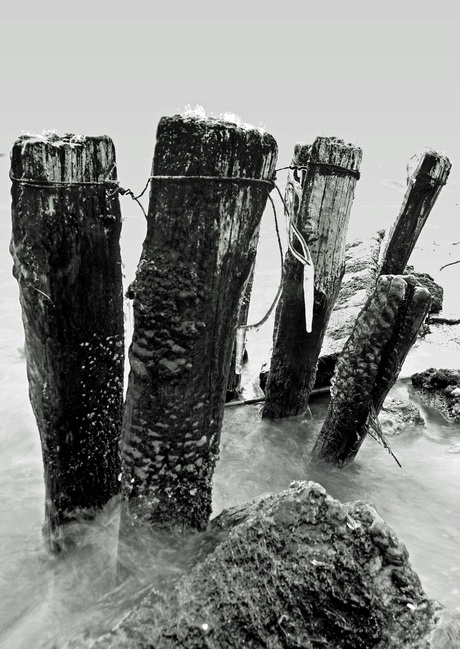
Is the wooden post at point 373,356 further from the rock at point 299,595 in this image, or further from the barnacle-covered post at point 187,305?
the rock at point 299,595

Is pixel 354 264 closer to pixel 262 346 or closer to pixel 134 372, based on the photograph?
pixel 262 346

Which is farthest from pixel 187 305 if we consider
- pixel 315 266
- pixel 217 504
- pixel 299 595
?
pixel 315 266

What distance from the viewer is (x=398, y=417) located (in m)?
5.10

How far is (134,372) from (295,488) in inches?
35.3

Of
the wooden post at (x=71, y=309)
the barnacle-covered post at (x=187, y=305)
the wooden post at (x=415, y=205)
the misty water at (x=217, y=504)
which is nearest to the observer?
the barnacle-covered post at (x=187, y=305)

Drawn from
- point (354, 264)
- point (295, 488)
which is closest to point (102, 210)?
point (295, 488)

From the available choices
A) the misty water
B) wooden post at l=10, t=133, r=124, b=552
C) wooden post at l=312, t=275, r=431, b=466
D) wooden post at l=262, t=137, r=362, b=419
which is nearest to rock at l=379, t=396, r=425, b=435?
the misty water

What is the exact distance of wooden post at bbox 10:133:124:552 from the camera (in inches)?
84.7

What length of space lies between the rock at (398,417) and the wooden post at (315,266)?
0.95 metres

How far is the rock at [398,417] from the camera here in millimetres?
4984

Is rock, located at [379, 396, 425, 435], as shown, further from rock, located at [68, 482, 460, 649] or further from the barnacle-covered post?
rock, located at [68, 482, 460, 649]

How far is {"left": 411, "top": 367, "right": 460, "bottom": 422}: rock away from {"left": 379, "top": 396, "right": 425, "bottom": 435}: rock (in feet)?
1.35

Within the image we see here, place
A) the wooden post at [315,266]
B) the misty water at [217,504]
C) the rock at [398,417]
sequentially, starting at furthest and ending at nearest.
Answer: the rock at [398,417], the wooden post at [315,266], the misty water at [217,504]

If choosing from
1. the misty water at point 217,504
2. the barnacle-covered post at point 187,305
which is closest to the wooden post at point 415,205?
the misty water at point 217,504
